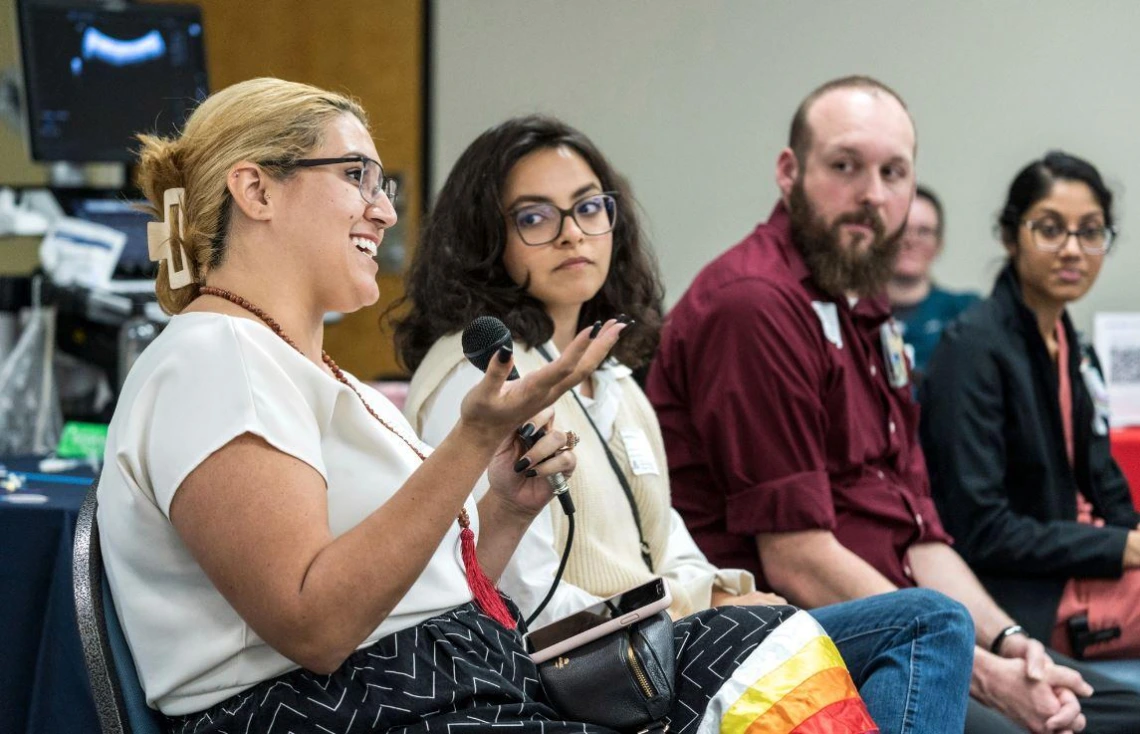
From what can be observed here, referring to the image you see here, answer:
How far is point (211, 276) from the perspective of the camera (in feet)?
4.62

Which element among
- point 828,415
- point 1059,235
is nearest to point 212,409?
point 828,415

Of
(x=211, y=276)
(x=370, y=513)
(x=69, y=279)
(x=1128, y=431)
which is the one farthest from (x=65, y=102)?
(x=1128, y=431)

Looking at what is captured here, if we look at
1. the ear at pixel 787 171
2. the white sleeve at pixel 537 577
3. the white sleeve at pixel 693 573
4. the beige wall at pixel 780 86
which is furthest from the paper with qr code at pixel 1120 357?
the white sleeve at pixel 537 577

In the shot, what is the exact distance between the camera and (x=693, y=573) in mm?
2035

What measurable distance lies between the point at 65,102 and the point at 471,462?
2.92 metres

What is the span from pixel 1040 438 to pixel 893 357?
1.53ft

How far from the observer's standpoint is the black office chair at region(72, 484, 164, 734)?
1.29 m

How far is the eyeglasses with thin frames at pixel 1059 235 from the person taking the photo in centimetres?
296

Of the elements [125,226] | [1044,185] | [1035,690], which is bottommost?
[1035,690]

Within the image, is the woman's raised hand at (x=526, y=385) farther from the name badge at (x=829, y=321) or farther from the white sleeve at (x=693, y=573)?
the name badge at (x=829, y=321)

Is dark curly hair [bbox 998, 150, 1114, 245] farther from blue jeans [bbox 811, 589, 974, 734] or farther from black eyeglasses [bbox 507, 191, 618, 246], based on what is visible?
blue jeans [bbox 811, 589, 974, 734]

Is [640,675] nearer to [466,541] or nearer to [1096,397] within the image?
[466,541]

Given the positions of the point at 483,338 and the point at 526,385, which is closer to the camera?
the point at 526,385

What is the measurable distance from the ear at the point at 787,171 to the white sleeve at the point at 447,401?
105 centimetres
